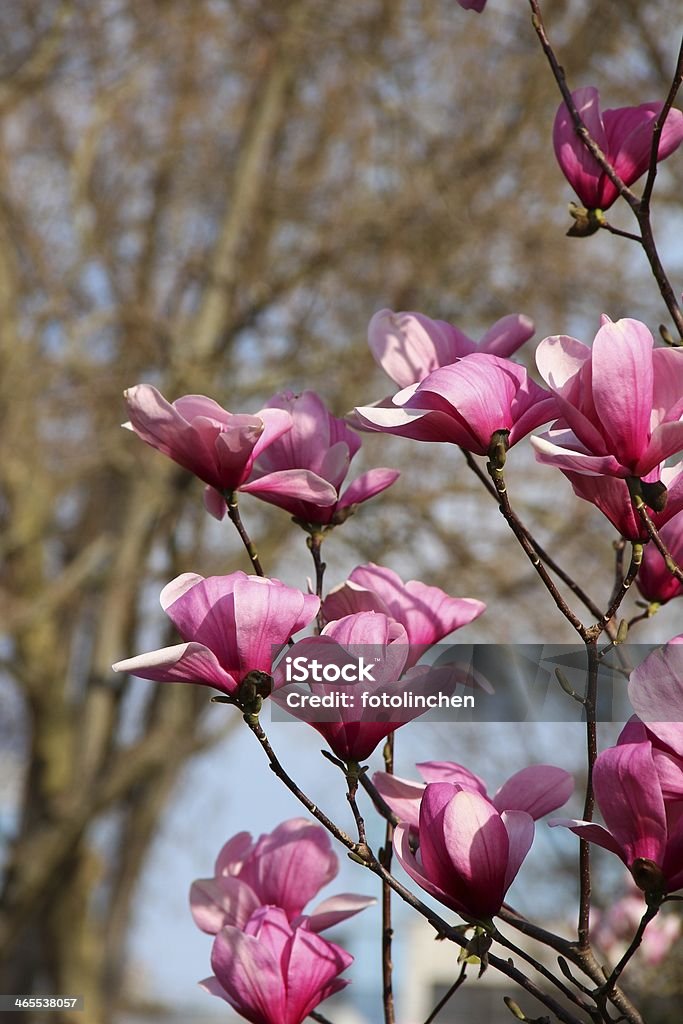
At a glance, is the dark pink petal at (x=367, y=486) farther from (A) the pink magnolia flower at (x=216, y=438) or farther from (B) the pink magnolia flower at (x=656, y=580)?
(B) the pink magnolia flower at (x=656, y=580)

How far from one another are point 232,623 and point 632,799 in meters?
0.22

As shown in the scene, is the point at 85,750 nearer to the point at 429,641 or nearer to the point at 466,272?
the point at 466,272

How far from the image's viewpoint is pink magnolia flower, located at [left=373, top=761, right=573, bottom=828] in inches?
25.1

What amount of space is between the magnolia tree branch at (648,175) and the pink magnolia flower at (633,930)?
56.9 inches

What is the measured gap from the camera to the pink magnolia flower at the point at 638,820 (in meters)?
0.52

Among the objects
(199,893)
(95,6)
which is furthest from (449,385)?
(95,6)

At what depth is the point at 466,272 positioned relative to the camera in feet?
13.1

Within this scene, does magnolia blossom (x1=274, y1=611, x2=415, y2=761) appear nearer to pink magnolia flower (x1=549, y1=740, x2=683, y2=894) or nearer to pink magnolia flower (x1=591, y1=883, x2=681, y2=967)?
pink magnolia flower (x1=549, y1=740, x2=683, y2=894)

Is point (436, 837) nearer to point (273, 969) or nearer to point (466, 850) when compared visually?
point (466, 850)

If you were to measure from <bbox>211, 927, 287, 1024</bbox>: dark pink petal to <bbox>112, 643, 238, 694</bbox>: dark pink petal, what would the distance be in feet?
0.50

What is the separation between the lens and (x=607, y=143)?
84 cm

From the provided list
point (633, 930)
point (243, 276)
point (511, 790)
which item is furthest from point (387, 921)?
point (243, 276)

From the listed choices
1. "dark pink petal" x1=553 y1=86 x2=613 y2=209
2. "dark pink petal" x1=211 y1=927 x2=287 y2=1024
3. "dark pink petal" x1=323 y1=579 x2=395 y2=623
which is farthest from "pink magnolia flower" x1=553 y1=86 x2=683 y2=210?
"dark pink petal" x1=211 y1=927 x2=287 y2=1024

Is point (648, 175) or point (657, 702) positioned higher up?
point (648, 175)
